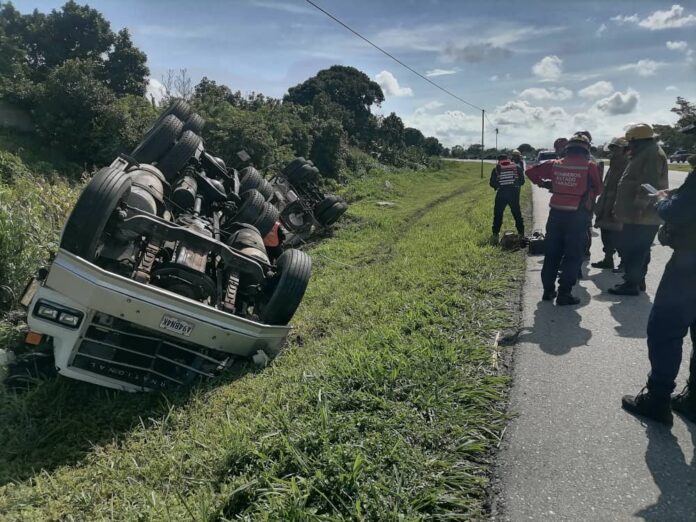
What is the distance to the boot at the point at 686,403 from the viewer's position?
2.78m

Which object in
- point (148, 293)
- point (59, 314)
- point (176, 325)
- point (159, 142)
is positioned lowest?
point (176, 325)

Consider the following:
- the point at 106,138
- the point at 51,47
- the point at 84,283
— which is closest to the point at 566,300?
the point at 84,283

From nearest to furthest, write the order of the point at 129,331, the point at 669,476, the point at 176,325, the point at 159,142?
1. the point at 669,476
2. the point at 176,325
3. the point at 129,331
4. the point at 159,142

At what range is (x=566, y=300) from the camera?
4.79m

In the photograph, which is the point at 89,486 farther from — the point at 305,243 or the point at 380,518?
the point at 305,243

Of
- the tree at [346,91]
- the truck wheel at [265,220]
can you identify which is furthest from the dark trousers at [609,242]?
the tree at [346,91]

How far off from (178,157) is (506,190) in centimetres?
522

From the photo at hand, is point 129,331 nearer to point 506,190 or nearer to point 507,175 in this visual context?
point 506,190

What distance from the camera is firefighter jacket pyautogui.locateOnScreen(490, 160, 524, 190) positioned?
8.03 m

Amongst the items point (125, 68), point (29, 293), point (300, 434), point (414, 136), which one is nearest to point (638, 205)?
point (300, 434)

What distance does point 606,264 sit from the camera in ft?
20.8

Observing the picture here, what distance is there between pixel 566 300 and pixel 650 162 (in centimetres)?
188

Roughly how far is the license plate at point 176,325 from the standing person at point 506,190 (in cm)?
575

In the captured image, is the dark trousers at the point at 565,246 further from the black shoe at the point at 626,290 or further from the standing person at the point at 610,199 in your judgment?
the standing person at the point at 610,199
